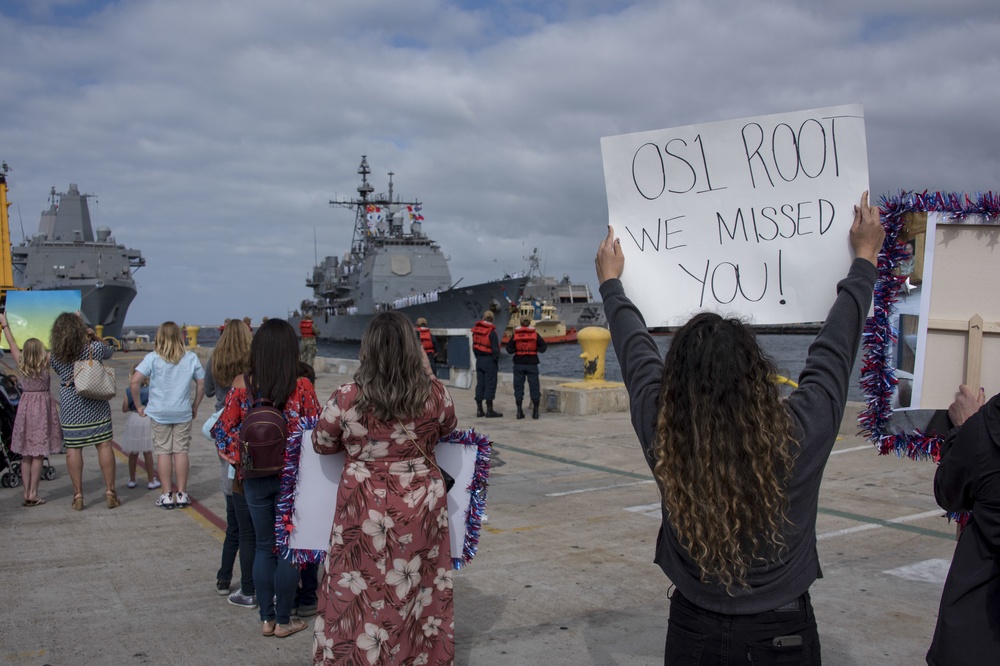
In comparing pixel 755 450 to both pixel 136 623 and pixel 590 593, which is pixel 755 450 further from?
pixel 136 623

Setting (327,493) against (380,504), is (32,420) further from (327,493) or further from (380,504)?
(380,504)

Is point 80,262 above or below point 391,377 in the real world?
above

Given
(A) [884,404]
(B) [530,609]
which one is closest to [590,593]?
(B) [530,609]

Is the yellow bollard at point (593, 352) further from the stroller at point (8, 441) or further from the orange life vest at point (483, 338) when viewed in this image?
the stroller at point (8, 441)

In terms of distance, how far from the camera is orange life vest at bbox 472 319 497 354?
1249 cm

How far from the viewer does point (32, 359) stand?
6887 millimetres

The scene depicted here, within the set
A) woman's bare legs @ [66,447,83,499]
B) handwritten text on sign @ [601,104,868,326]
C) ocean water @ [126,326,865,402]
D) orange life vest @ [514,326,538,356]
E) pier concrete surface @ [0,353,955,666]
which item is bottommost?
ocean water @ [126,326,865,402]

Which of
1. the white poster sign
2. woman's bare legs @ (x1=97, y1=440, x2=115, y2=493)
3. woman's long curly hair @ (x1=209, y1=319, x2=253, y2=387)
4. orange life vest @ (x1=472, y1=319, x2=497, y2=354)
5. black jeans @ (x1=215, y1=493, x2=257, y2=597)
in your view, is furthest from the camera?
orange life vest @ (x1=472, y1=319, x2=497, y2=354)

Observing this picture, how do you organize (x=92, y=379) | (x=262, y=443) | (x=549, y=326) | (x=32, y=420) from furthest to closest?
(x=549, y=326), (x=32, y=420), (x=92, y=379), (x=262, y=443)

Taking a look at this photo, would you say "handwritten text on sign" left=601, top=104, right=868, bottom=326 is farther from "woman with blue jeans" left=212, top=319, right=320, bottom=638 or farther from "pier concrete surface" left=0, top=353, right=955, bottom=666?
"woman with blue jeans" left=212, top=319, right=320, bottom=638

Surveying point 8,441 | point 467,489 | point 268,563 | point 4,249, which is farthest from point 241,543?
point 4,249

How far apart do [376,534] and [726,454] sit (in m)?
1.51

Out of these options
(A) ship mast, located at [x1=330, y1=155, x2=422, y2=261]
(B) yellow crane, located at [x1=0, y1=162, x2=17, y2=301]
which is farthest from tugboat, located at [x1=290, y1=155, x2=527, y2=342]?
(B) yellow crane, located at [x1=0, y1=162, x2=17, y2=301]

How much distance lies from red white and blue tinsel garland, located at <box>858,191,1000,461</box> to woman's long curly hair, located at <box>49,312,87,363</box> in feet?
20.2
